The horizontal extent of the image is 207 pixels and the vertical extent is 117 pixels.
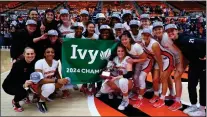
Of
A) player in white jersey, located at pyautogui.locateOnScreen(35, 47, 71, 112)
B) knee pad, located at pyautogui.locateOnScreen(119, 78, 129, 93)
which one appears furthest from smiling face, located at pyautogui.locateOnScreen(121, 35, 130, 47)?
player in white jersey, located at pyautogui.locateOnScreen(35, 47, 71, 112)

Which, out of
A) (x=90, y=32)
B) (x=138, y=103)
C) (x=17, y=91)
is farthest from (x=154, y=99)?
(x=17, y=91)

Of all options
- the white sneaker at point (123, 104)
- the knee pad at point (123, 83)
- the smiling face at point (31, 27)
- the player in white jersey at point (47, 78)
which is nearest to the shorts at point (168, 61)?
the knee pad at point (123, 83)

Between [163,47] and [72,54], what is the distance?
1382 mm

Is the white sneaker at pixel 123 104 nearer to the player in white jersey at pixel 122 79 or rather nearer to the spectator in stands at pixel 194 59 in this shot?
the player in white jersey at pixel 122 79

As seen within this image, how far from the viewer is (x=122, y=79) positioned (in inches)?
146

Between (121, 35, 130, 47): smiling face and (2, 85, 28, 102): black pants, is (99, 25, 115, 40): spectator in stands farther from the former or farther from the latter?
(2, 85, 28, 102): black pants

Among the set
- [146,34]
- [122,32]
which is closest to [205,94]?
[146,34]

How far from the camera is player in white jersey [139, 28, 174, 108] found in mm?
3709

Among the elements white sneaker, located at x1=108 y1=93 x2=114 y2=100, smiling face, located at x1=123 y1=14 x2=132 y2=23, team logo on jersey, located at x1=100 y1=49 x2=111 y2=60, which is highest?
smiling face, located at x1=123 y1=14 x2=132 y2=23

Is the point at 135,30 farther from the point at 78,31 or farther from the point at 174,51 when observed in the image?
the point at 78,31

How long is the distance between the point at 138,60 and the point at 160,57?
0.31 meters

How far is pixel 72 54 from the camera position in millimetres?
4148

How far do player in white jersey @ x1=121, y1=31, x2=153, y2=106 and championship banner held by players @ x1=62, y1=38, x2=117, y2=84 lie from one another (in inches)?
18.8

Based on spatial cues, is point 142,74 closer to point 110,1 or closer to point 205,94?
point 205,94
